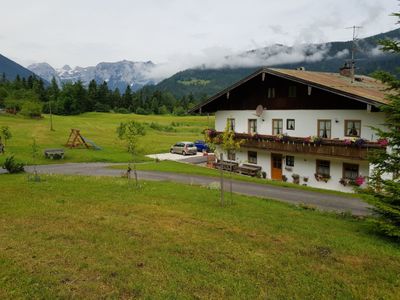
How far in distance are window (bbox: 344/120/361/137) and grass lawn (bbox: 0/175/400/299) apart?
37.2 feet

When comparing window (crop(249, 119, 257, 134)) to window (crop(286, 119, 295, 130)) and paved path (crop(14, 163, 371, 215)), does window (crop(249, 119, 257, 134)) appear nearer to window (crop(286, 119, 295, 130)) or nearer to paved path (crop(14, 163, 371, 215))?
window (crop(286, 119, 295, 130))

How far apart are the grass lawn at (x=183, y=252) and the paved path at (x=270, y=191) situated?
3.80m

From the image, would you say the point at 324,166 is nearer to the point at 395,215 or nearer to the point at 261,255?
the point at 395,215

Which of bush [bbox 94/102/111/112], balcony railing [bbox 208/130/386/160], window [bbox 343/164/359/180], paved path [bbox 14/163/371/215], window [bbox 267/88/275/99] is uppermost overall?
bush [bbox 94/102/111/112]

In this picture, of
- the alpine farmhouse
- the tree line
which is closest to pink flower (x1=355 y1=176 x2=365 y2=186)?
the alpine farmhouse

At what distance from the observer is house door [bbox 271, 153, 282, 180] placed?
103 ft

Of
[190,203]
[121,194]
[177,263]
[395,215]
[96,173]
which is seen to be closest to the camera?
[177,263]

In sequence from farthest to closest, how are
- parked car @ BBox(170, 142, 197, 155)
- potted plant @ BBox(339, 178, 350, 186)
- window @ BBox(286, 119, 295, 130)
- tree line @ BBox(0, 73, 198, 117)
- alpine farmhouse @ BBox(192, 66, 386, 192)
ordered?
tree line @ BBox(0, 73, 198, 117), parked car @ BBox(170, 142, 197, 155), window @ BBox(286, 119, 295, 130), potted plant @ BBox(339, 178, 350, 186), alpine farmhouse @ BBox(192, 66, 386, 192)

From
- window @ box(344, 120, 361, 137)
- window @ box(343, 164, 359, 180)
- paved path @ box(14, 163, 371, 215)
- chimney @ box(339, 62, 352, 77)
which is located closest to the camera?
paved path @ box(14, 163, 371, 215)

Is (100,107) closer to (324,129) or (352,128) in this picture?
(324,129)

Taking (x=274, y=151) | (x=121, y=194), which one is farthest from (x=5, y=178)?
(x=274, y=151)

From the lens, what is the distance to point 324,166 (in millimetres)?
27906

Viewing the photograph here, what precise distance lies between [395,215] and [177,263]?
7.75 m

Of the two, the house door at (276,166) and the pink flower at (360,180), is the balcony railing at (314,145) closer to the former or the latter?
the house door at (276,166)
